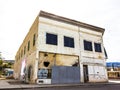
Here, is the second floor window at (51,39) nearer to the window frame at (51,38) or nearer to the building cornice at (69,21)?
the window frame at (51,38)

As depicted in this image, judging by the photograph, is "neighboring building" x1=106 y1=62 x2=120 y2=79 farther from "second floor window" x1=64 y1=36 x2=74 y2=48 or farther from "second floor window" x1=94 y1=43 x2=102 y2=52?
"second floor window" x1=64 y1=36 x2=74 y2=48

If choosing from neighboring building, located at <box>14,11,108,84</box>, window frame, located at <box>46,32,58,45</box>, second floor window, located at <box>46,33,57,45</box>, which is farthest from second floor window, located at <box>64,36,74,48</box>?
second floor window, located at <box>46,33,57,45</box>

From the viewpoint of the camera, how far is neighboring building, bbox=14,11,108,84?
15617 millimetres

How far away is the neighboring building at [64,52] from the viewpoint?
15.6 meters

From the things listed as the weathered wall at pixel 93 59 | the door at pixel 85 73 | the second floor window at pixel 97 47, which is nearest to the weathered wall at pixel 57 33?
the weathered wall at pixel 93 59

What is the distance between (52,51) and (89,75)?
6511 mm

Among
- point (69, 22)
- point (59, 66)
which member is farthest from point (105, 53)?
point (59, 66)

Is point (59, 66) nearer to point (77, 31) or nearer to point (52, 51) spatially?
point (52, 51)

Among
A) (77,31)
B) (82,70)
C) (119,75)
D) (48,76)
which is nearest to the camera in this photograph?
(48,76)

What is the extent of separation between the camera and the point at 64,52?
17.4 metres

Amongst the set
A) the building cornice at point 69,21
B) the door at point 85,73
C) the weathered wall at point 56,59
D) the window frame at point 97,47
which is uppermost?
the building cornice at point 69,21

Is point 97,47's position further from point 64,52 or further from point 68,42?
point 64,52

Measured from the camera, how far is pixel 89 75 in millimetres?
18734

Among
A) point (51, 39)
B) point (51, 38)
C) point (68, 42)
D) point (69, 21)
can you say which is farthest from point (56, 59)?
point (69, 21)
